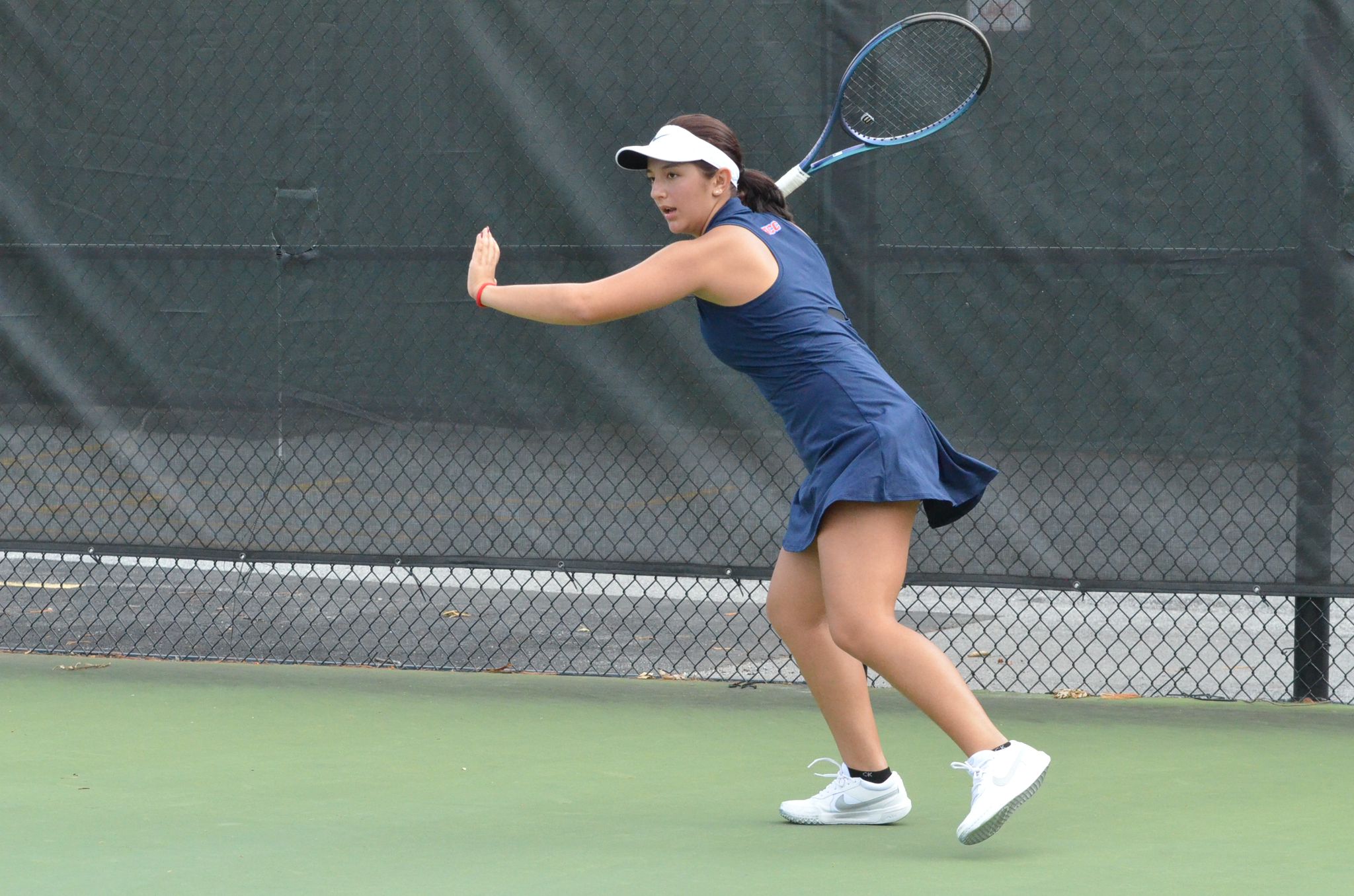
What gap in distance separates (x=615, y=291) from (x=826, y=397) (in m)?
0.48

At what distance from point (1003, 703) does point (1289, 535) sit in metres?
0.92

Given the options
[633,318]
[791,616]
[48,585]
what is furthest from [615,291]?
[48,585]

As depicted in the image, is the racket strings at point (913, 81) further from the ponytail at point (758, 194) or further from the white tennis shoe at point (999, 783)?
the white tennis shoe at point (999, 783)

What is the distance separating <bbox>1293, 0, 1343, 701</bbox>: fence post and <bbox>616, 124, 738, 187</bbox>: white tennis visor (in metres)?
1.95

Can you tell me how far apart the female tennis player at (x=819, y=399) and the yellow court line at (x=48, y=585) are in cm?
387

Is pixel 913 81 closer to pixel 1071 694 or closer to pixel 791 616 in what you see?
pixel 791 616

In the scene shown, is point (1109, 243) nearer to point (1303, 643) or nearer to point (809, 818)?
point (1303, 643)

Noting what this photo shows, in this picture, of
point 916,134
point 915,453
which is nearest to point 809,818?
point 915,453

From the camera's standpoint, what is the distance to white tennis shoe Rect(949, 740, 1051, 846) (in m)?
3.17

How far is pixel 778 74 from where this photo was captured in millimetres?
4703

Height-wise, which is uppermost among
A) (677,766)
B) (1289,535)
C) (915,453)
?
(1289,535)

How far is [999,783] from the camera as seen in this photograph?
3.17m

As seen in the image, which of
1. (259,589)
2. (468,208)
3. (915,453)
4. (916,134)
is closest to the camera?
(915,453)

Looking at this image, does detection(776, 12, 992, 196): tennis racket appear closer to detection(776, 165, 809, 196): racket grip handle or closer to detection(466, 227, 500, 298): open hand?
detection(776, 165, 809, 196): racket grip handle
